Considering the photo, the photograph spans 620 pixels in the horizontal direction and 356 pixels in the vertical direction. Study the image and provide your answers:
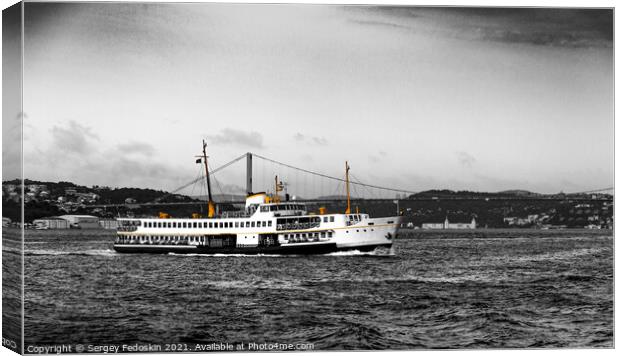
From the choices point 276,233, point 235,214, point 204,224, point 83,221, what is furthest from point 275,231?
point 83,221

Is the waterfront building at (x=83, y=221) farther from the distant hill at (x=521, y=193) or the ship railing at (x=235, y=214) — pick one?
the distant hill at (x=521, y=193)

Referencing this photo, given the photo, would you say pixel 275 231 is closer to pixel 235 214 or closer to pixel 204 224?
pixel 235 214

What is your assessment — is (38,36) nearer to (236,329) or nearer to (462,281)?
(236,329)

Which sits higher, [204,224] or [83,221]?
[83,221]

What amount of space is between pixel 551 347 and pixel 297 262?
Answer: 1337 centimetres

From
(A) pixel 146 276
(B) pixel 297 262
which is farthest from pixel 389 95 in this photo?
(B) pixel 297 262

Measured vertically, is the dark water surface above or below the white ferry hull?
below

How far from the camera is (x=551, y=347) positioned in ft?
44.0

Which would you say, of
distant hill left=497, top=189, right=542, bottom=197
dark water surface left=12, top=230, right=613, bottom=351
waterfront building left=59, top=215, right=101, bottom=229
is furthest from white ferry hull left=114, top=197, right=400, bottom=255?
distant hill left=497, top=189, right=542, bottom=197

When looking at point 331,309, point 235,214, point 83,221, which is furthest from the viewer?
point 235,214

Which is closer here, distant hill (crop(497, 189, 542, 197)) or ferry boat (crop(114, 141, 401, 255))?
distant hill (crop(497, 189, 542, 197))

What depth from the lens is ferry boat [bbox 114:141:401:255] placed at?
2908 cm

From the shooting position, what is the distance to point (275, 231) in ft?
97.7

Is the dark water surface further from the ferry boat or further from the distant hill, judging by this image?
the ferry boat
